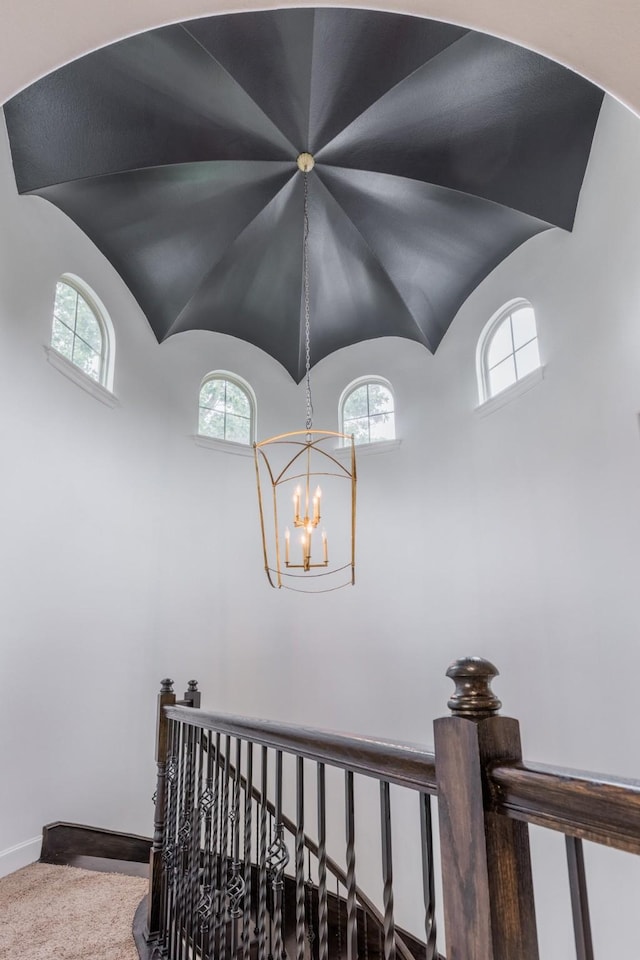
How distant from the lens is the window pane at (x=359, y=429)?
601 centimetres

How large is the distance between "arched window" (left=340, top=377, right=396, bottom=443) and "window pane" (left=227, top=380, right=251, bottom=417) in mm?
965

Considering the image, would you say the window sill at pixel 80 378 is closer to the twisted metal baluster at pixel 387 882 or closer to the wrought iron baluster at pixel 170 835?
the wrought iron baluster at pixel 170 835

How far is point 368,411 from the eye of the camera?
6082 millimetres

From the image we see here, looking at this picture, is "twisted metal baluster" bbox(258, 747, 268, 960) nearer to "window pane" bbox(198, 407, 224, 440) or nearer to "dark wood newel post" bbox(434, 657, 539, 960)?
"dark wood newel post" bbox(434, 657, 539, 960)

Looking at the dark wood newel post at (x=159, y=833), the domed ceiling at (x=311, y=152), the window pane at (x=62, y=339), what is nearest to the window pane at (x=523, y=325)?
the domed ceiling at (x=311, y=152)

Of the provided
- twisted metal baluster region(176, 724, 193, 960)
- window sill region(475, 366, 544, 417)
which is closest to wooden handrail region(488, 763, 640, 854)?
twisted metal baluster region(176, 724, 193, 960)

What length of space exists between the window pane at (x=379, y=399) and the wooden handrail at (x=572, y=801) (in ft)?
17.4

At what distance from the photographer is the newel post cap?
0.84 metres

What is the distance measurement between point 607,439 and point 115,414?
11.7ft

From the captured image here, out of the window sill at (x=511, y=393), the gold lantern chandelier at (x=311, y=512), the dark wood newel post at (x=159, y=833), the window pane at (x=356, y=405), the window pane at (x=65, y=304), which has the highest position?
the window pane at (x=65, y=304)

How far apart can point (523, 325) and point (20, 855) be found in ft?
15.9

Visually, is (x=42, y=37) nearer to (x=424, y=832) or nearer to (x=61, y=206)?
(x=424, y=832)

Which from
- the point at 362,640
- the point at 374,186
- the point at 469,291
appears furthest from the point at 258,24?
the point at 362,640

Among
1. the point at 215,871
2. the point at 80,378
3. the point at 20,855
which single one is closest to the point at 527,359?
the point at 80,378
